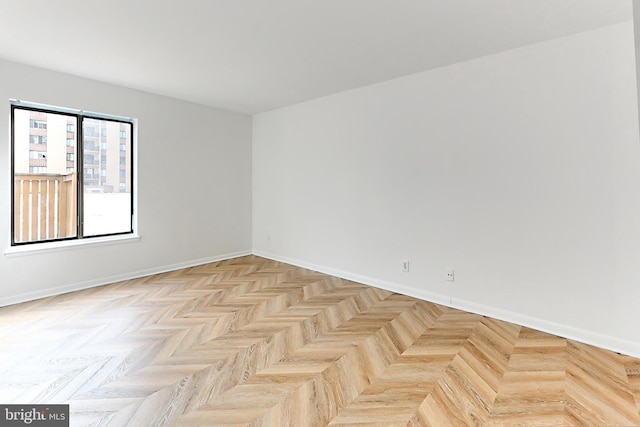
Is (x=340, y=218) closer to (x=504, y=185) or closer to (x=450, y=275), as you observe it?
(x=450, y=275)

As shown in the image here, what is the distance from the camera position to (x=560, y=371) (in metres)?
2.09

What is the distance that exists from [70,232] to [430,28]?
432 centimetres

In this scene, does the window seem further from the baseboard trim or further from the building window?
the baseboard trim

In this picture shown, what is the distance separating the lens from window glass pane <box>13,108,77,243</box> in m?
3.41

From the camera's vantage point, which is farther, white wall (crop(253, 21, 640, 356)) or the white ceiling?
white wall (crop(253, 21, 640, 356))

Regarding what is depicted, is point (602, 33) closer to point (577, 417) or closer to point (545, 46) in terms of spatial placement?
point (545, 46)

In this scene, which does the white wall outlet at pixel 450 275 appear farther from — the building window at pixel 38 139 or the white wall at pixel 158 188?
the building window at pixel 38 139

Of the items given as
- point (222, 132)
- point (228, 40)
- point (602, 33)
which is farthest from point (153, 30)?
point (602, 33)

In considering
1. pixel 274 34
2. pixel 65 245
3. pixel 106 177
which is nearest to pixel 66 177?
pixel 106 177

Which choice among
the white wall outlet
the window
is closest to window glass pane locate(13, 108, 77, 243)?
the window

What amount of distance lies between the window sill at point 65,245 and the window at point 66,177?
3.9 inches

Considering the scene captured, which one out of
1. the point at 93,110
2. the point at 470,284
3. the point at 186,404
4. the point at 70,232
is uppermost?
the point at 93,110

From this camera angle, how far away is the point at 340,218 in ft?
13.8

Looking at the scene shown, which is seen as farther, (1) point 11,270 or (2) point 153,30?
(1) point 11,270
